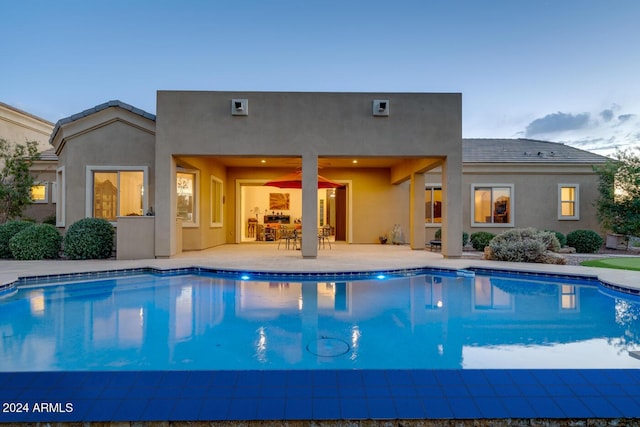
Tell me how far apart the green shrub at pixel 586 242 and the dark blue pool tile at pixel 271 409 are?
1443 centimetres

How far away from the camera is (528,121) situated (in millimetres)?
30234

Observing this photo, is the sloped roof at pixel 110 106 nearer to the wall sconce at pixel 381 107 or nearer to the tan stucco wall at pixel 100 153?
the tan stucco wall at pixel 100 153

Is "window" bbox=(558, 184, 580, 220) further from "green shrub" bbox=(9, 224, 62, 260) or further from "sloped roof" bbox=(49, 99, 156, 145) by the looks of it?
"green shrub" bbox=(9, 224, 62, 260)

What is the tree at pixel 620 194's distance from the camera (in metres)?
13.3

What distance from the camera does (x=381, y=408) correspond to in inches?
95.4

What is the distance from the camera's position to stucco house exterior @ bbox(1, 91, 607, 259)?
32.8ft

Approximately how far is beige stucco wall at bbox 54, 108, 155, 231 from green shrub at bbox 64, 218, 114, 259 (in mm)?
1507

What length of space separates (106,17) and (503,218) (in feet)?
61.7

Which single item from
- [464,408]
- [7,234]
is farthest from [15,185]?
[464,408]

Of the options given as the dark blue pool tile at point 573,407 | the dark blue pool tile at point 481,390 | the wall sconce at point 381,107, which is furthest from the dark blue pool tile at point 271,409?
the wall sconce at point 381,107

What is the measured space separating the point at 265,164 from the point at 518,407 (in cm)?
1299

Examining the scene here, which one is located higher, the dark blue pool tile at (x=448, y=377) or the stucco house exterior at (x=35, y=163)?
the stucco house exterior at (x=35, y=163)

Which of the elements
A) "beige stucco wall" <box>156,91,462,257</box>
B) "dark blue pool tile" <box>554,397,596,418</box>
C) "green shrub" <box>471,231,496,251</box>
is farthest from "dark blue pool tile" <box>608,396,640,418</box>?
"green shrub" <box>471,231,496,251</box>

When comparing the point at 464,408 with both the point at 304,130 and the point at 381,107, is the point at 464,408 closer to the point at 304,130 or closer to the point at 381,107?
the point at 304,130
